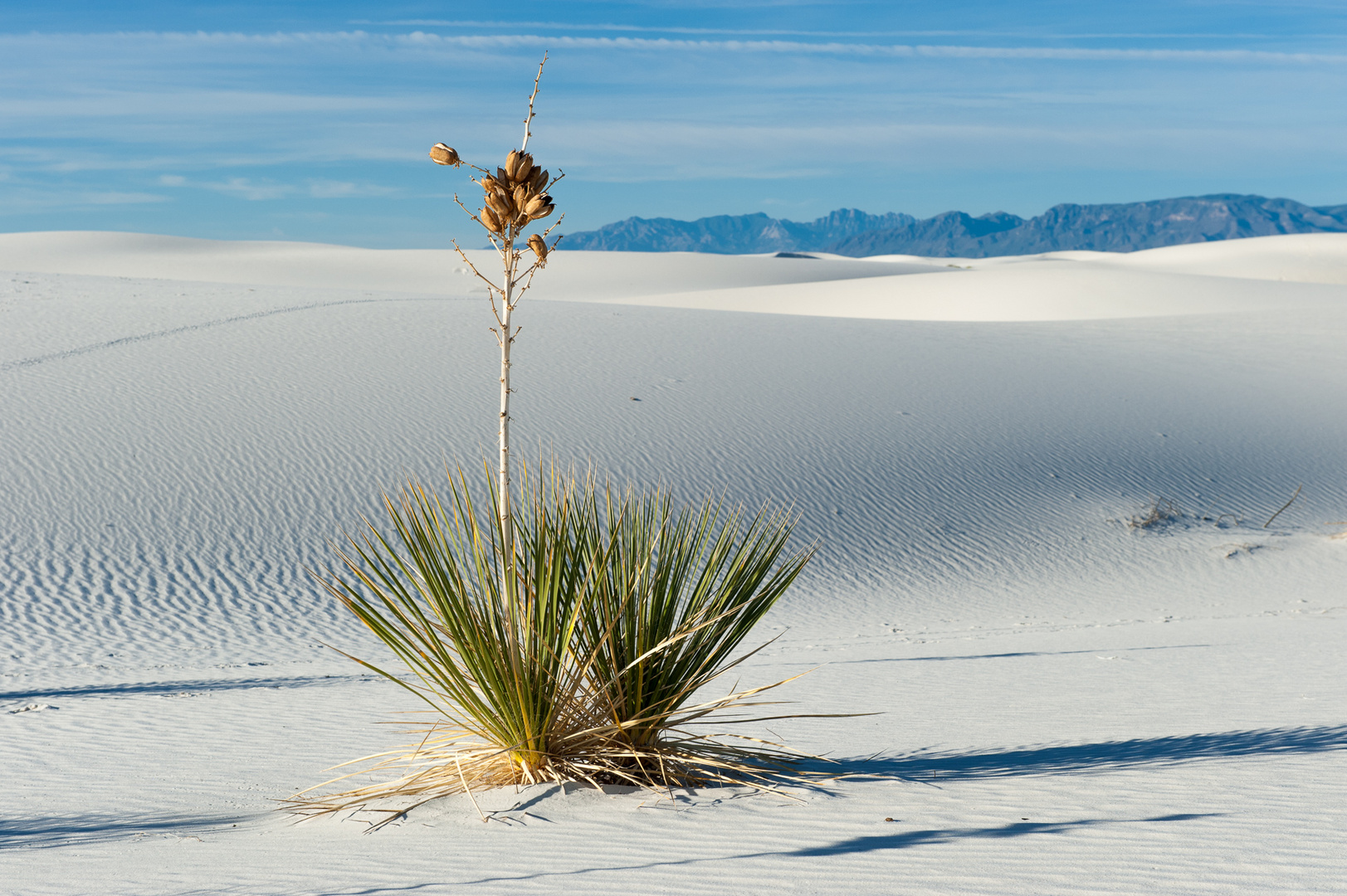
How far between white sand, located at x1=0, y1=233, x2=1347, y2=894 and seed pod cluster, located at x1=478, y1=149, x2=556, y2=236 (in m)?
1.95

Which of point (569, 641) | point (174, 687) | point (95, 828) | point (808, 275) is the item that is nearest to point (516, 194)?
point (569, 641)

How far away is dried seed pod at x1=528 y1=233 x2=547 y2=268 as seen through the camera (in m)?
3.30

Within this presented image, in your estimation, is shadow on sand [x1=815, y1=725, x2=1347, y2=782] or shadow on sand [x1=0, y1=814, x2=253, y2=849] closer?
shadow on sand [x1=0, y1=814, x2=253, y2=849]

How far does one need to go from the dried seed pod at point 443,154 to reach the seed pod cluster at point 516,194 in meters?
0.13

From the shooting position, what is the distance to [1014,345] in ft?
69.3

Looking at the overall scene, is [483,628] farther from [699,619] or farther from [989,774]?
[989,774]

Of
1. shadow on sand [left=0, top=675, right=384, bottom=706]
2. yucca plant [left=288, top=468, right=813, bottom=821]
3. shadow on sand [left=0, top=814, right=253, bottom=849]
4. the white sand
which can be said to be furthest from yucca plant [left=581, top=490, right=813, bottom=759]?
shadow on sand [left=0, top=675, right=384, bottom=706]

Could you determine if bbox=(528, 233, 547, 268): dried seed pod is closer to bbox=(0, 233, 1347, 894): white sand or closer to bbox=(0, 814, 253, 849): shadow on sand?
bbox=(0, 233, 1347, 894): white sand

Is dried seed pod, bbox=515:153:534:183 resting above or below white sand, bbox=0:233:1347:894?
above

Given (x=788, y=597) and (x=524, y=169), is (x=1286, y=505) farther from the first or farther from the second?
(x=524, y=169)

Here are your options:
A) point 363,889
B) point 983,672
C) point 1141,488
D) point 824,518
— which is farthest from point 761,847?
point 1141,488

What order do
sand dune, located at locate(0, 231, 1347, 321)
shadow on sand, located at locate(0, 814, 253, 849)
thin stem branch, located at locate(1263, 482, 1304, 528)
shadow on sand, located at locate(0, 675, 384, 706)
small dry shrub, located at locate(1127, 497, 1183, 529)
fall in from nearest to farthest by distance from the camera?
shadow on sand, located at locate(0, 814, 253, 849) < shadow on sand, located at locate(0, 675, 384, 706) < small dry shrub, located at locate(1127, 497, 1183, 529) < thin stem branch, located at locate(1263, 482, 1304, 528) < sand dune, located at locate(0, 231, 1347, 321)

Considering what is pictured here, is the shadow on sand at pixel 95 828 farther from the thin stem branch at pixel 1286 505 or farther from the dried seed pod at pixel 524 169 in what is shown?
the thin stem branch at pixel 1286 505

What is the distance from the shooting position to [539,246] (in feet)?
10.9
